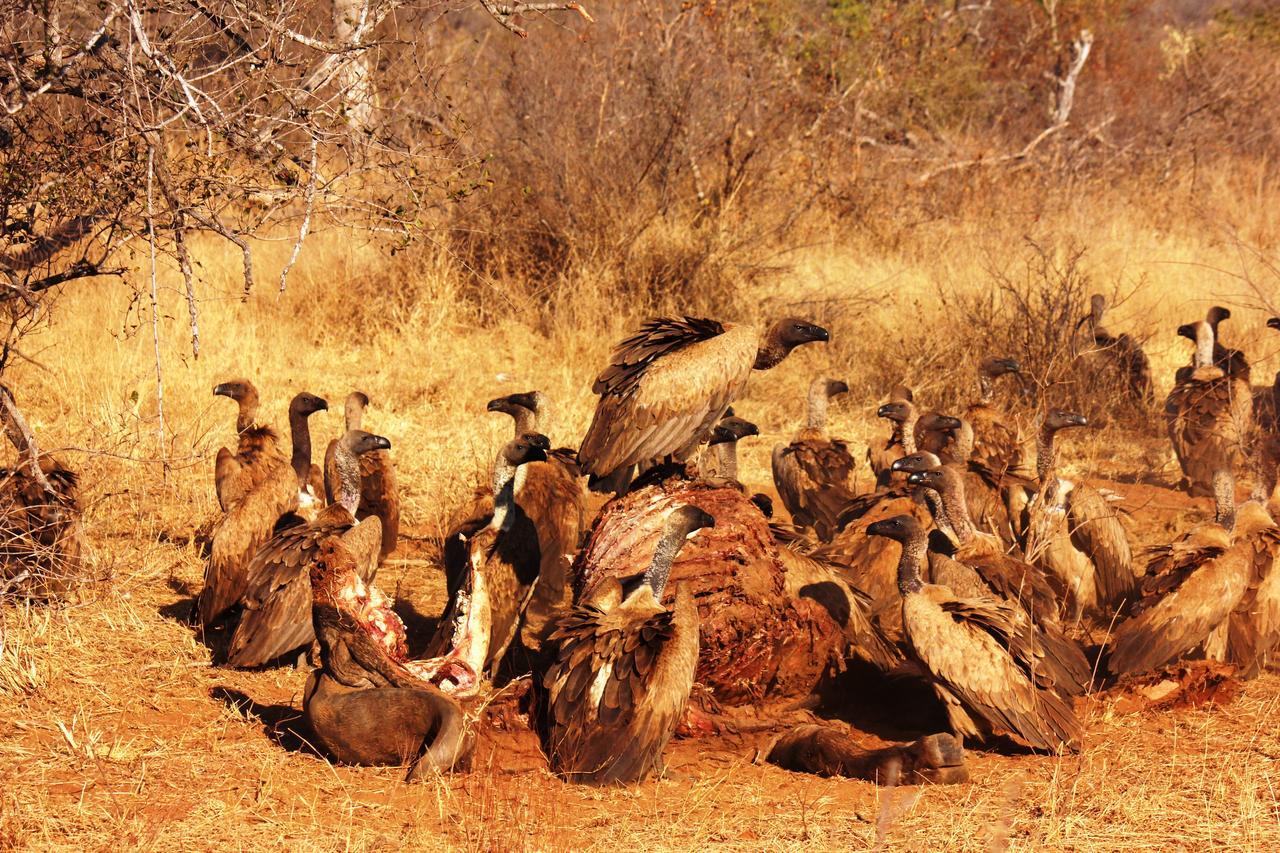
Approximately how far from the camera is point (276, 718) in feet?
17.4

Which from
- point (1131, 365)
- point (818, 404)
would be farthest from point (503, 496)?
point (1131, 365)

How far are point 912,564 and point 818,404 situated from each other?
349cm

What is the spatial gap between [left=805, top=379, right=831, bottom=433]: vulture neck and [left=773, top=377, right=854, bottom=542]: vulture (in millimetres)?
441

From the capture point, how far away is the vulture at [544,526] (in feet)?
21.3

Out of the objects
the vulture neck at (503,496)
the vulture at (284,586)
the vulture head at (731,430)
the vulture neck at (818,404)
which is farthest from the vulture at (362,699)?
the vulture neck at (818,404)

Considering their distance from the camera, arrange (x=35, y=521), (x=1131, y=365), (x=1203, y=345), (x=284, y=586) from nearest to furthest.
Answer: (x=284, y=586)
(x=35, y=521)
(x=1203, y=345)
(x=1131, y=365)

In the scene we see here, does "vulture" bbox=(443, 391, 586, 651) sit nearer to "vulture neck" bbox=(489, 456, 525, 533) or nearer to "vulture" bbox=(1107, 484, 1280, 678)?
"vulture neck" bbox=(489, 456, 525, 533)

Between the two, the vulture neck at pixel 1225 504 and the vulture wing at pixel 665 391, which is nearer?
the vulture neck at pixel 1225 504

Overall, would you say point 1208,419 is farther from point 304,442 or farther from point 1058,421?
point 304,442

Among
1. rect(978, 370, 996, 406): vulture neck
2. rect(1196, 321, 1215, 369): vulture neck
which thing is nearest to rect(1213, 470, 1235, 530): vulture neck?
rect(978, 370, 996, 406): vulture neck

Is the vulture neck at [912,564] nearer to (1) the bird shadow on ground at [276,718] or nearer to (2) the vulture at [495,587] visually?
(2) the vulture at [495,587]

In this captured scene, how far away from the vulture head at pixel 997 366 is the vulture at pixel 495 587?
4.12 m

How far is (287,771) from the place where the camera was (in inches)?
186

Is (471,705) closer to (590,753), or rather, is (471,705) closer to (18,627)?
(590,753)
